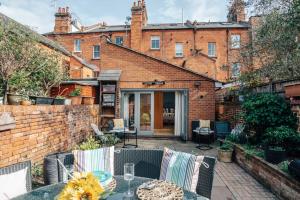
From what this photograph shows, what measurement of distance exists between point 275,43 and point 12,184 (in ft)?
25.5

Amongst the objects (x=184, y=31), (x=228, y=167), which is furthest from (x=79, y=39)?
(x=228, y=167)

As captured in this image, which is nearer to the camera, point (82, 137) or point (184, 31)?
point (82, 137)

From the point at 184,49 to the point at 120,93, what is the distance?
530 inches

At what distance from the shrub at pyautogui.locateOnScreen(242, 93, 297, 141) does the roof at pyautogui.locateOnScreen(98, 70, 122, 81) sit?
608 cm

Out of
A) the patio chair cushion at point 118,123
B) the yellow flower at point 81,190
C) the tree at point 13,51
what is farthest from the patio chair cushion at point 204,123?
the yellow flower at point 81,190

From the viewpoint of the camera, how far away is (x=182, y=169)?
3154 mm

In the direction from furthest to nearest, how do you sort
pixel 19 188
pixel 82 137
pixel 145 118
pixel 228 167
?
1. pixel 145 118
2. pixel 82 137
3. pixel 228 167
4. pixel 19 188

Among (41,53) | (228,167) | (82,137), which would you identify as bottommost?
(228,167)

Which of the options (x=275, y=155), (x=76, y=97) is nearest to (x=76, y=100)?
(x=76, y=97)

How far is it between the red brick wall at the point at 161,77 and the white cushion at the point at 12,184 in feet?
28.0

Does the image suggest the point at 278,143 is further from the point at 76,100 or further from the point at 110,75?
the point at 110,75

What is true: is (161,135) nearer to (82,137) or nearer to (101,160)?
(82,137)

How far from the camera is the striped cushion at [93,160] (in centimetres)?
339

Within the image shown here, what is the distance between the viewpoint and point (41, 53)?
22.6 feet
